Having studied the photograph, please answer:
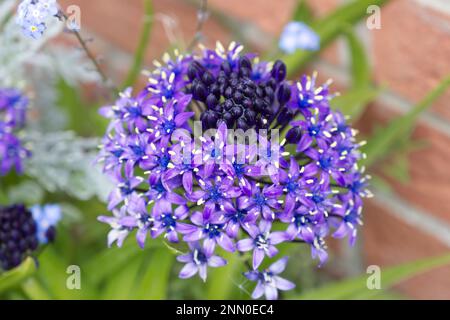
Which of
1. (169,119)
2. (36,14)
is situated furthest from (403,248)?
(36,14)

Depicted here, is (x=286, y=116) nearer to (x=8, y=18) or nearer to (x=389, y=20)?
(x=389, y=20)

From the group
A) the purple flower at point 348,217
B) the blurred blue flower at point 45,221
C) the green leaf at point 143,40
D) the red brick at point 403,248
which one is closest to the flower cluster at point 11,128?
the blurred blue flower at point 45,221

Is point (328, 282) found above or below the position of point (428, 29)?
below

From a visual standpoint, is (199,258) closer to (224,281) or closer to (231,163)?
(231,163)

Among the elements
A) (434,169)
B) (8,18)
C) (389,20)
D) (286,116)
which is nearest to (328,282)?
(434,169)

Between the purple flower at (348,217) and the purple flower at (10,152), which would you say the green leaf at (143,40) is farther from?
the purple flower at (348,217)

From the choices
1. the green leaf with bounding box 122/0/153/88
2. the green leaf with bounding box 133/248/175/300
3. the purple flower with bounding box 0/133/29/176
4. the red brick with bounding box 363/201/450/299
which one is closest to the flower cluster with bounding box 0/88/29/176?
the purple flower with bounding box 0/133/29/176
